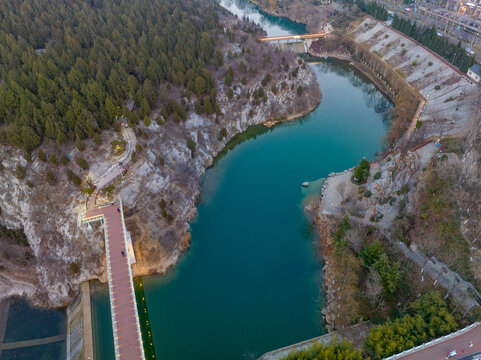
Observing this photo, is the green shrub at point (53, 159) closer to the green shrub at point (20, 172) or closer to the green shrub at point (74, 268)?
the green shrub at point (20, 172)

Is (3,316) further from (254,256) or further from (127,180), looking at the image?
(254,256)

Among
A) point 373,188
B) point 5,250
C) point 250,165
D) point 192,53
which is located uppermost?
point 192,53

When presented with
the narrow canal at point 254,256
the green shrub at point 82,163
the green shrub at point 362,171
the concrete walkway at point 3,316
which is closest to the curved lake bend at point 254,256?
the narrow canal at point 254,256

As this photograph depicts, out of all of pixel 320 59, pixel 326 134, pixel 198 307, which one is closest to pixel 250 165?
pixel 326 134

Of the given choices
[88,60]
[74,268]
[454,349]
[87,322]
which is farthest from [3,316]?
[454,349]

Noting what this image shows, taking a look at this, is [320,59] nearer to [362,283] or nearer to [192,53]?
[192,53]
